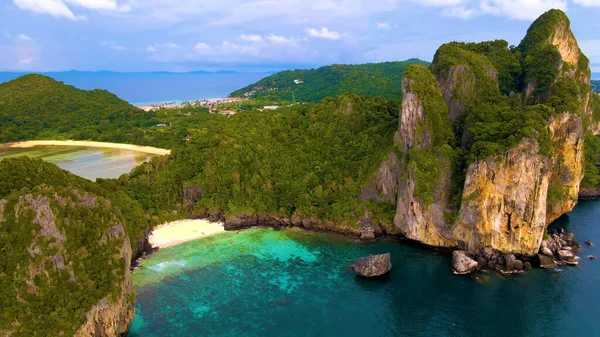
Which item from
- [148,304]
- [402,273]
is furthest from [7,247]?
[402,273]

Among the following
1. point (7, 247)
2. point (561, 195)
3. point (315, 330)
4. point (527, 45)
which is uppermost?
point (527, 45)

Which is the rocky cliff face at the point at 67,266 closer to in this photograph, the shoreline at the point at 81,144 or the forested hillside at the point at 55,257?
the forested hillside at the point at 55,257

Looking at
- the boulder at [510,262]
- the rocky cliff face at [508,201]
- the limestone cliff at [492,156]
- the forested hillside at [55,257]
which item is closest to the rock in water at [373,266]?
the limestone cliff at [492,156]

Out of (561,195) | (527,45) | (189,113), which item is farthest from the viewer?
(189,113)

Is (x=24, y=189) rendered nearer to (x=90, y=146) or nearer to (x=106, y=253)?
(x=106, y=253)

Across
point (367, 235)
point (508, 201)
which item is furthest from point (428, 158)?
point (367, 235)
